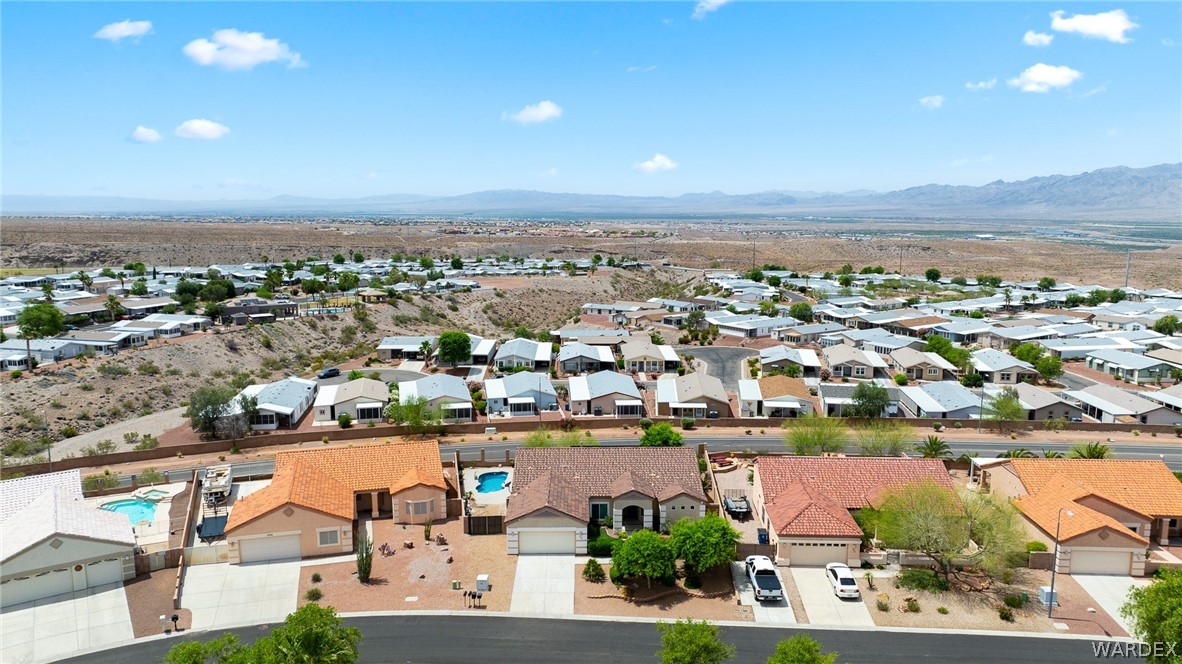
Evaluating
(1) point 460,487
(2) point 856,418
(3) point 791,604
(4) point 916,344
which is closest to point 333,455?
(1) point 460,487

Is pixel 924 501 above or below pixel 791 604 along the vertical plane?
A: above

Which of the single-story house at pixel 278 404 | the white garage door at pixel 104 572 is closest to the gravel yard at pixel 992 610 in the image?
the white garage door at pixel 104 572

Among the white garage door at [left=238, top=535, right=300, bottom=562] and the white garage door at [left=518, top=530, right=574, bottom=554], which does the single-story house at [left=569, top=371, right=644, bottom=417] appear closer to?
the white garage door at [left=518, top=530, right=574, bottom=554]

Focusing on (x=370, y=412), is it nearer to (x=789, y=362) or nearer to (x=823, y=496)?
(x=823, y=496)

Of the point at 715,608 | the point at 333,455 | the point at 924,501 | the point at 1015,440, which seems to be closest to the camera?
the point at 715,608

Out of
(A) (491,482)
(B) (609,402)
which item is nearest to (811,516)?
(A) (491,482)

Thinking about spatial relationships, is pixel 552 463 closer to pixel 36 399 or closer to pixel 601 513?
pixel 601 513
